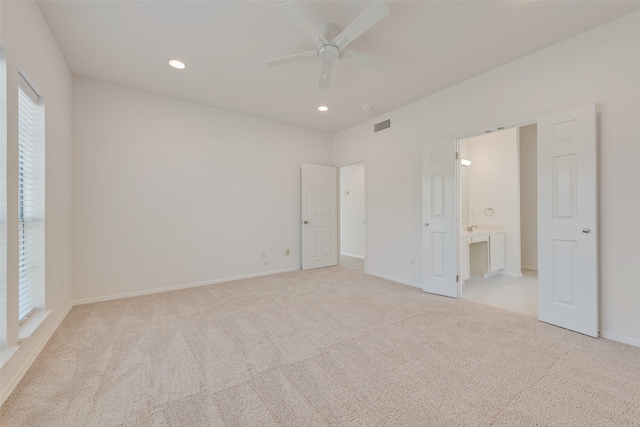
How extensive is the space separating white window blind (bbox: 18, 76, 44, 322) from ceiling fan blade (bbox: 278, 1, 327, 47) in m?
2.19

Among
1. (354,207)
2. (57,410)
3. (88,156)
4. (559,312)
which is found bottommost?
(57,410)

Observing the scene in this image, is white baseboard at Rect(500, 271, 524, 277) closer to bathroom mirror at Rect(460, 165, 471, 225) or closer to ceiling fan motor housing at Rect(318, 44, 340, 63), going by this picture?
bathroom mirror at Rect(460, 165, 471, 225)

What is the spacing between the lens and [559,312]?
8.39 feet

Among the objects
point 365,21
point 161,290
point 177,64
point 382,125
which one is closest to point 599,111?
point 365,21

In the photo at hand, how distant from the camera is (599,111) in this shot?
2383mm

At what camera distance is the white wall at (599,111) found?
7.32 feet

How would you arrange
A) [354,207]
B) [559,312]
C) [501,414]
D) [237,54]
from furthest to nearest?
[354,207] < [237,54] < [559,312] < [501,414]

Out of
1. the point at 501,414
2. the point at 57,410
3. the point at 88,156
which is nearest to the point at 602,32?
the point at 501,414

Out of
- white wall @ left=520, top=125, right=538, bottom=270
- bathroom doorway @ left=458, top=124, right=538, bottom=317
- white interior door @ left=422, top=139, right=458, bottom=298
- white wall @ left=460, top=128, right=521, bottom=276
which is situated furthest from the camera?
white wall @ left=520, top=125, right=538, bottom=270

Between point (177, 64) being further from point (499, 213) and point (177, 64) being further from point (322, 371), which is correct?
point (499, 213)

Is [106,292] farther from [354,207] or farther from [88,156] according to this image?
[354,207]

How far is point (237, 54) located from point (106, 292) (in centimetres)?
334

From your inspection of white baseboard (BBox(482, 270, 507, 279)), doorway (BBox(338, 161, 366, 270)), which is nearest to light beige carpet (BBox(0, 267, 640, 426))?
white baseboard (BBox(482, 270, 507, 279))

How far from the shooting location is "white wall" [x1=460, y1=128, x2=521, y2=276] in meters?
4.70
